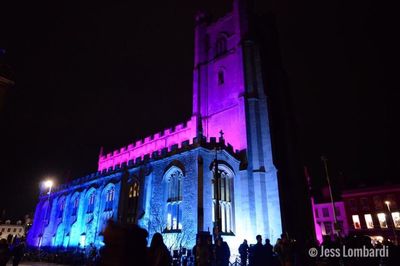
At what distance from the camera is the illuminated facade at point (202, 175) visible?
20594 mm

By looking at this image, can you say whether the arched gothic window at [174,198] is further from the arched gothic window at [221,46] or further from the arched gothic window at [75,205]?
the arched gothic window at [221,46]

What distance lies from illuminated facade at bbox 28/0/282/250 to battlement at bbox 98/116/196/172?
133 millimetres

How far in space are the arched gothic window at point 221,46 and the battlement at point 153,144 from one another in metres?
9.01

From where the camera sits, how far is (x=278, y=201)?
22031 millimetres

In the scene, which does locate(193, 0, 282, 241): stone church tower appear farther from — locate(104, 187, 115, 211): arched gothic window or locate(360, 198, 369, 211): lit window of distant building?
locate(360, 198, 369, 211): lit window of distant building

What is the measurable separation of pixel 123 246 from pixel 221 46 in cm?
3284

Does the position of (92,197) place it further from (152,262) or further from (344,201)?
(344,201)

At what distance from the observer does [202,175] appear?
19.9 meters

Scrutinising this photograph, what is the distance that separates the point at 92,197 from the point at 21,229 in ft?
294

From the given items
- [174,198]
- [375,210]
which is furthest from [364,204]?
[174,198]

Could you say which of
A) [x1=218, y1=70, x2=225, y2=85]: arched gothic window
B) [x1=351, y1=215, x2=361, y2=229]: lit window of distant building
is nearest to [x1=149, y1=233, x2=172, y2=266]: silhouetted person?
[x1=218, y1=70, x2=225, y2=85]: arched gothic window

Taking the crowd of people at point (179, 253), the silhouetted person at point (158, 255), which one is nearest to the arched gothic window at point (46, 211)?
the crowd of people at point (179, 253)

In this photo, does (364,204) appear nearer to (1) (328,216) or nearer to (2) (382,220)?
(2) (382,220)

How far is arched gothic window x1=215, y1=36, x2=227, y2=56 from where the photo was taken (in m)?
32.2
